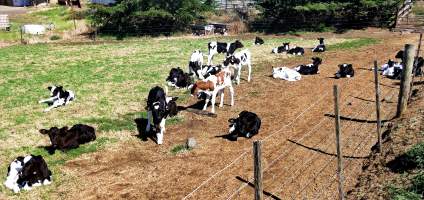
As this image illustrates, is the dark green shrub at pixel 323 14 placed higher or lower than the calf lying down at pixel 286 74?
higher

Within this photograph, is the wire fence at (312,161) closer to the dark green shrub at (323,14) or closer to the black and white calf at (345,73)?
the black and white calf at (345,73)

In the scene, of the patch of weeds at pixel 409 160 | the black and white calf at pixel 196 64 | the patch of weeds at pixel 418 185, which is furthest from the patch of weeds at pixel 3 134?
the patch of weeds at pixel 418 185

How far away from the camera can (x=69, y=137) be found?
13734mm

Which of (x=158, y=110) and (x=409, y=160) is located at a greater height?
(x=158, y=110)

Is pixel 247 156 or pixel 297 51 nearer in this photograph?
pixel 247 156

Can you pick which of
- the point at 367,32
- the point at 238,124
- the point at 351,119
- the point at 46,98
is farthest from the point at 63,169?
the point at 367,32

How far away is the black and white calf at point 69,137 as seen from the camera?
44.4ft

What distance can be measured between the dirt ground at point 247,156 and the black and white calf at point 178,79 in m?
3.16

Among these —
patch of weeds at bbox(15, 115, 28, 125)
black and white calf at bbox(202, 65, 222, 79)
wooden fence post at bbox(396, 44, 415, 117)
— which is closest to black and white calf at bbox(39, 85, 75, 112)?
patch of weeds at bbox(15, 115, 28, 125)

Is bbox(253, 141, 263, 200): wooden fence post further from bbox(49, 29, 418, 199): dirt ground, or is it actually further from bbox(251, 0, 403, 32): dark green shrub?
bbox(251, 0, 403, 32): dark green shrub

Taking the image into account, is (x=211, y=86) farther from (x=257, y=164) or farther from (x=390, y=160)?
(x=257, y=164)

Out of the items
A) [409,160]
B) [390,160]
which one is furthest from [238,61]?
[409,160]

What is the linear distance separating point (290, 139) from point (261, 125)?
1.83 meters

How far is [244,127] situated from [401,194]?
19.2 ft
